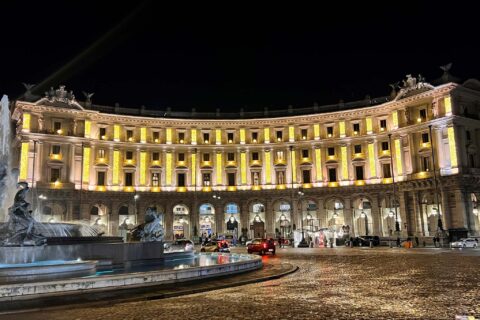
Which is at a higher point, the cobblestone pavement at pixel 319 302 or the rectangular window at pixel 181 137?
the rectangular window at pixel 181 137

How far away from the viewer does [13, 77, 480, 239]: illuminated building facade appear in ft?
200

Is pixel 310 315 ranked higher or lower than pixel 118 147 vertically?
lower

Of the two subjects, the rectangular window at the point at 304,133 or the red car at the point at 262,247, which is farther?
the rectangular window at the point at 304,133

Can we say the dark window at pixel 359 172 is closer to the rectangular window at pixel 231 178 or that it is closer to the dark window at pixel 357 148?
the dark window at pixel 357 148

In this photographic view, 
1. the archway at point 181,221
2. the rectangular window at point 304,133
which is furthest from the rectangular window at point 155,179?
the rectangular window at point 304,133

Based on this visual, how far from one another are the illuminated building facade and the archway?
0.18 m

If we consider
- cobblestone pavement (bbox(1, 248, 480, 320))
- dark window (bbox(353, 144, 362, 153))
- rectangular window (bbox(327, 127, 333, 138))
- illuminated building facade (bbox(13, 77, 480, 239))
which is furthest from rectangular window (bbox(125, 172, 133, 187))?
cobblestone pavement (bbox(1, 248, 480, 320))

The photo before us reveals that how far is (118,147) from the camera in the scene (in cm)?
6919

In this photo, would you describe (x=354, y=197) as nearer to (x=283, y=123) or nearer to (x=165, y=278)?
(x=283, y=123)

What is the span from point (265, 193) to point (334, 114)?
53.6 feet

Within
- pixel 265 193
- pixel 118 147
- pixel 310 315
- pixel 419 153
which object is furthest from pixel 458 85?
pixel 310 315

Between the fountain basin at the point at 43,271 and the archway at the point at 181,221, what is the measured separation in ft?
175

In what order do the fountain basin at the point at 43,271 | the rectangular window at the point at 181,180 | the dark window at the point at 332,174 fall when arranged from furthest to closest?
the rectangular window at the point at 181,180, the dark window at the point at 332,174, the fountain basin at the point at 43,271

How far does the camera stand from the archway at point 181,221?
232 feet
